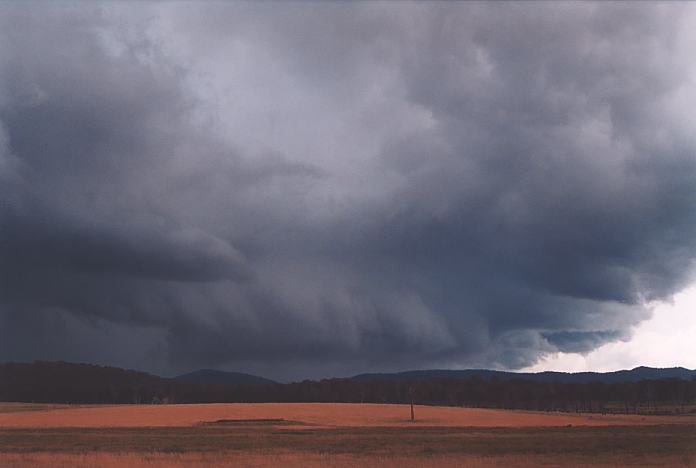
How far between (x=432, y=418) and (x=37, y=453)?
276 ft

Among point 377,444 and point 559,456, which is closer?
point 559,456

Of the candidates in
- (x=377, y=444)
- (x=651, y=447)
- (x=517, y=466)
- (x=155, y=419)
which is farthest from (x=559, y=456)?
(x=155, y=419)

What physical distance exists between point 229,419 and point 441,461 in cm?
7977

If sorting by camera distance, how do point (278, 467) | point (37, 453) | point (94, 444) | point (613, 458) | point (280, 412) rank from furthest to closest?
point (280, 412) → point (94, 444) → point (37, 453) → point (613, 458) → point (278, 467)

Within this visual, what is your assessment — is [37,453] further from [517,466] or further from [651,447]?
[651,447]

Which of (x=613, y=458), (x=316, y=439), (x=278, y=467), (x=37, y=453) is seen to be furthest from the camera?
(x=316, y=439)

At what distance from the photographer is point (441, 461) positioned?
46.1m

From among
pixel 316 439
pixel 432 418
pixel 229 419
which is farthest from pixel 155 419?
pixel 316 439

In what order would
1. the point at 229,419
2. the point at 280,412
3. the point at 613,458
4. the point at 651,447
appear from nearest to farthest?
the point at 613,458 < the point at 651,447 < the point at 229,419 < the point at 280,412

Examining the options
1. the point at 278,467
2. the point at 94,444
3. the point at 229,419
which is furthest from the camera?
the point at 229,419

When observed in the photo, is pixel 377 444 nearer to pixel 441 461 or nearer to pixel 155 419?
pixel 441 461

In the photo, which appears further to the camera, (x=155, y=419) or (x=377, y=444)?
(x=155, y=419)

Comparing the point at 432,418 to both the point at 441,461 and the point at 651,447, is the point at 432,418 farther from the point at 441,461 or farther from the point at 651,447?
the point at 441,461

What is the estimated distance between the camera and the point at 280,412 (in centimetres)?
13912
